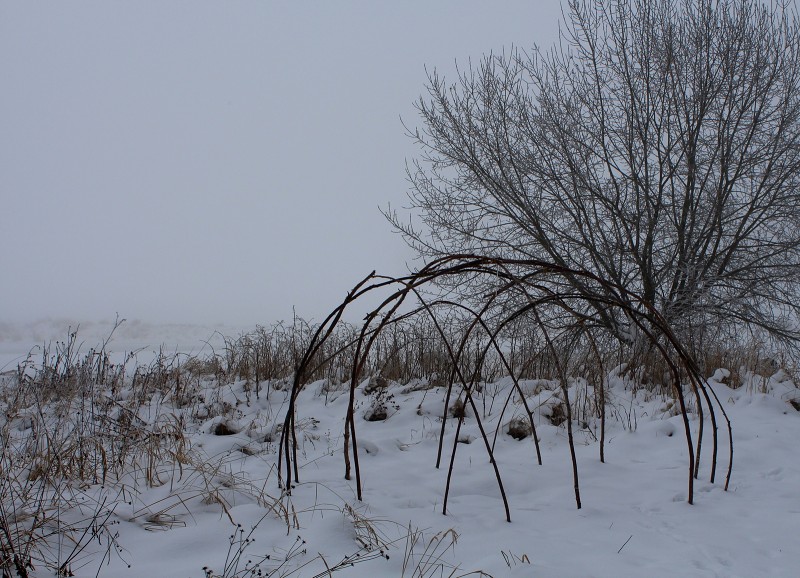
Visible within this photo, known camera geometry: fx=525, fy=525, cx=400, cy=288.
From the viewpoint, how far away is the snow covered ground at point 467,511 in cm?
175

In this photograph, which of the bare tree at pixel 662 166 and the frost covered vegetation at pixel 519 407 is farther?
the bare tree at pixel 662 166

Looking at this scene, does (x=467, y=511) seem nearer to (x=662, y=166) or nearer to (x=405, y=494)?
(x=405, y=494)

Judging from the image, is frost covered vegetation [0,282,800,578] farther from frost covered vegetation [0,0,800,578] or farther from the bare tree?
the bare tree

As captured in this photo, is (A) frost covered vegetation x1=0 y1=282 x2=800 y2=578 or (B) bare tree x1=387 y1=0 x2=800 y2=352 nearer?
(A) frost covered vegetation x1=0 y1=282 x2=800 y2=578

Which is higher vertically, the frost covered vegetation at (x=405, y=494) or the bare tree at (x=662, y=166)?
the bare tree at (x=662, y=166)

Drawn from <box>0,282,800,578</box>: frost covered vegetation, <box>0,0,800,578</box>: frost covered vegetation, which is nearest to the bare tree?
<box>0,0,800,578</box>: frost covered vegetation

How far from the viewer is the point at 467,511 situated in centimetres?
229

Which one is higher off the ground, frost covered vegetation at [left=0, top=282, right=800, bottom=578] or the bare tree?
the bare tree

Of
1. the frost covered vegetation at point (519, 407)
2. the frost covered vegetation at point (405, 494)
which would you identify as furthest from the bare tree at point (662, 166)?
the frost covered vegetation at point (405, 494)

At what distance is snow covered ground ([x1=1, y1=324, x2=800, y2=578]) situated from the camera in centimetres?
175

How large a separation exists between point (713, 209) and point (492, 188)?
3405 mm

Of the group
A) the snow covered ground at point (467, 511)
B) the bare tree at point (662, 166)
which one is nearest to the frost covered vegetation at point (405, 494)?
the snow covered ground at point (467, 511)

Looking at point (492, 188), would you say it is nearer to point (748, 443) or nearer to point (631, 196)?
point (631, 196)

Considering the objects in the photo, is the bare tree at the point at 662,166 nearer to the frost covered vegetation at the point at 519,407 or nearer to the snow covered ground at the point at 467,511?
the frost covered vegetation at the point at 519,407
